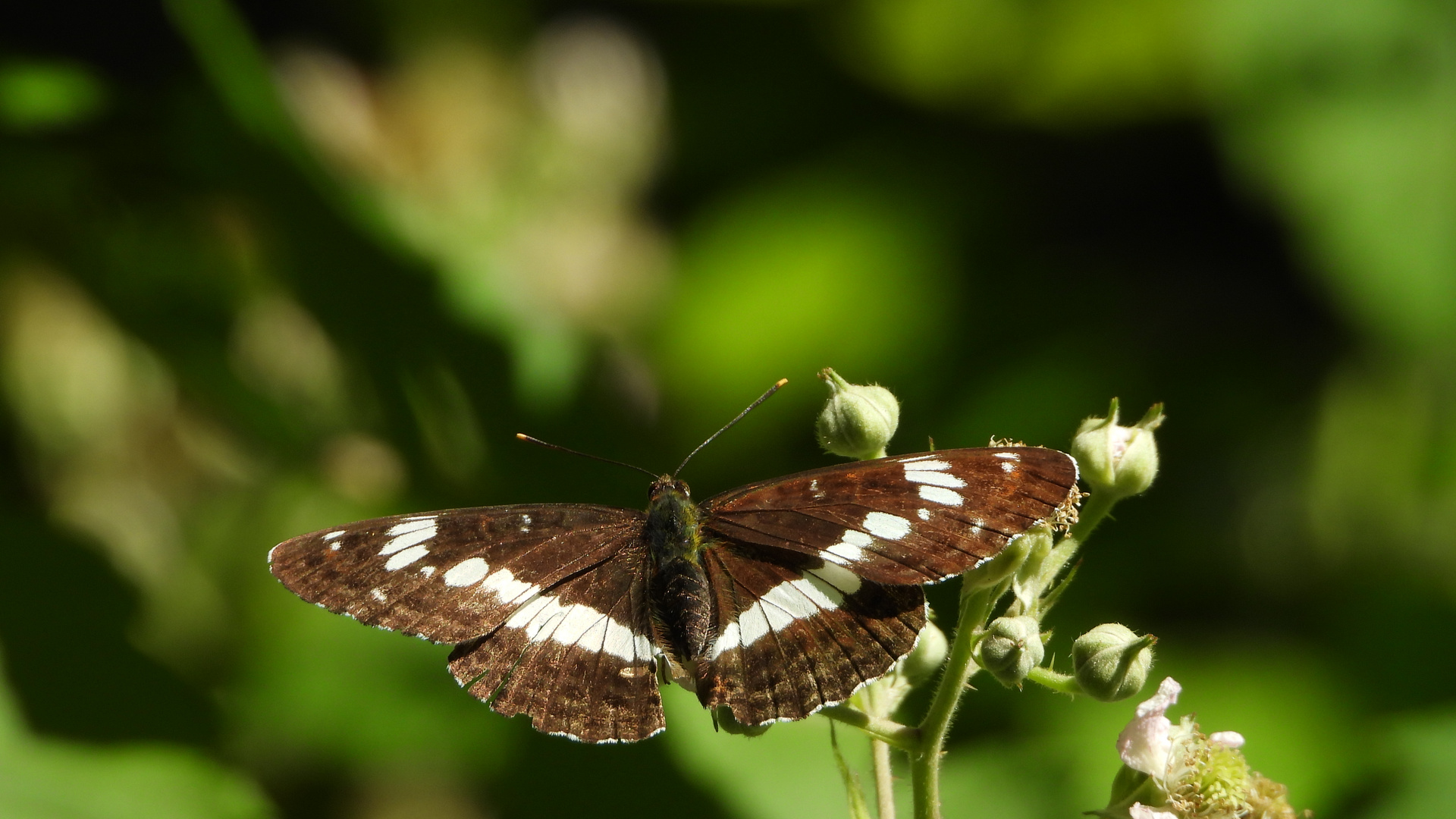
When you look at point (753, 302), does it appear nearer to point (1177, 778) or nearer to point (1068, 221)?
point (1068, 221)

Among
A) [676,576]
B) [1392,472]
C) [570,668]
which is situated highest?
[1392,472]

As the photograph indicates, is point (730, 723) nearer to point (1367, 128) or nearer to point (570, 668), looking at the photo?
point (570, 668)

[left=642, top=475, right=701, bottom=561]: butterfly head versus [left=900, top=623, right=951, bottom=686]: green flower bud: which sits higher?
[left=642, top=475, right=701, bottom=561]: butterfly head

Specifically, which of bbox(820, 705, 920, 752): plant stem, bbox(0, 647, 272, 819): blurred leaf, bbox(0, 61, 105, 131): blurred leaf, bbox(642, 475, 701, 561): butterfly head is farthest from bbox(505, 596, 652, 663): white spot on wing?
bbox(0, 61, 105, 131): blurred leaf

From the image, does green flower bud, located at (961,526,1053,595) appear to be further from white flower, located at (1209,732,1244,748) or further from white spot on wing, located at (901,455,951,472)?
white flower, located at (1209,732,1244,748)

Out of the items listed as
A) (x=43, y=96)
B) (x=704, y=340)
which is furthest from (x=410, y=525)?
(x=704, y=340)

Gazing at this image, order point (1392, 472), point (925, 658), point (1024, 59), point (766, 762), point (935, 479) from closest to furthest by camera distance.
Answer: point (935, 479) < point (925, 658) < point (766, 762) < point (1392, 472) < point (1024, 59)

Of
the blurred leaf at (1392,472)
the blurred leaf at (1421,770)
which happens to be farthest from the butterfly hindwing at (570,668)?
the blurred leaf at (1392,472)
